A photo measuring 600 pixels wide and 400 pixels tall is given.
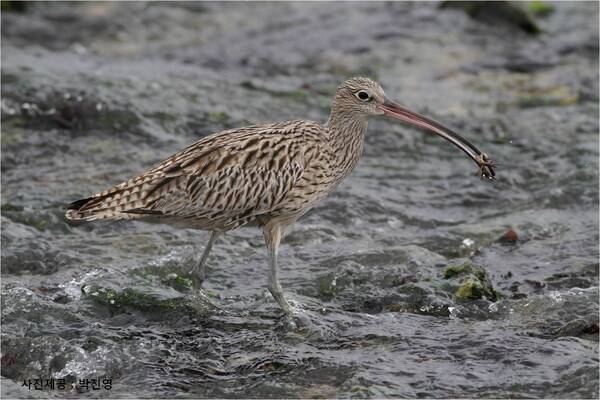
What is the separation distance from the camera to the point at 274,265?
8.63 m

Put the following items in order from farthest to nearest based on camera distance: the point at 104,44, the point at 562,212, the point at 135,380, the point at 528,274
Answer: the point at 104,44 → the point at 562,212 → the point at 528,274 → the point at 135,380

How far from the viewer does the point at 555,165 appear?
479 inches

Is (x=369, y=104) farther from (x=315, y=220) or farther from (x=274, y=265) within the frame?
(x=315, y=220)

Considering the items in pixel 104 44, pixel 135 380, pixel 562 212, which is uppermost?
pixel 104 44

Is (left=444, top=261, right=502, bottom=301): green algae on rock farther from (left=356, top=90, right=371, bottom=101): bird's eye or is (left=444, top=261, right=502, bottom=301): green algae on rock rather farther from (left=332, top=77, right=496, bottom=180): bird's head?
(left=356, top=90, right=371, bottom=101): bird's eye

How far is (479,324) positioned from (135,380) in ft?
8.73

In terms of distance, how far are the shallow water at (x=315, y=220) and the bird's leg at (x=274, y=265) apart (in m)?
0.12

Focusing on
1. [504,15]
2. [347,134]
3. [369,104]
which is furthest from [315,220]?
[504,15]

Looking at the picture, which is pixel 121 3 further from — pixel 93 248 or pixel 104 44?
pixel 93 248

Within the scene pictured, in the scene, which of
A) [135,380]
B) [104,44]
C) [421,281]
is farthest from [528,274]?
[104,44]

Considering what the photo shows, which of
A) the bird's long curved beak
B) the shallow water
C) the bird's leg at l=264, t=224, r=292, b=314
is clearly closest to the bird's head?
the bird's long curved beak

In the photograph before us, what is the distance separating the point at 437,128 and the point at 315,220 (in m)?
2.46

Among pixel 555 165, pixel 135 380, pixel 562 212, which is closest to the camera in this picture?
pixel 135 380

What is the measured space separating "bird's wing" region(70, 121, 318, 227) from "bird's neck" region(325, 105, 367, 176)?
20.4 inches
